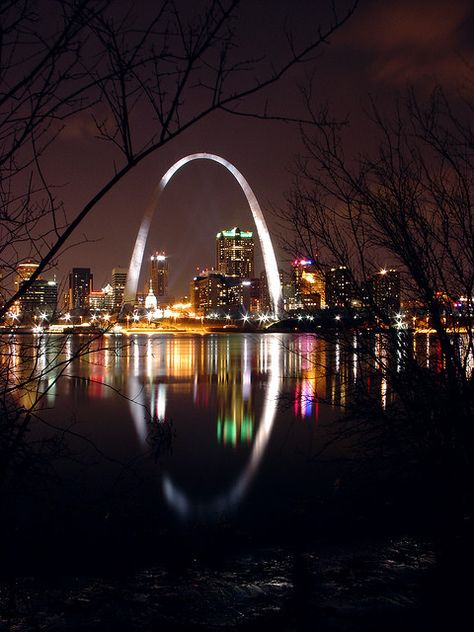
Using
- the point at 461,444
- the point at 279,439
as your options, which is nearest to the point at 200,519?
the point at 461,444

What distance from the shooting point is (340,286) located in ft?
17.5

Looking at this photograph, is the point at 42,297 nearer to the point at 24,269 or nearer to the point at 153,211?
the point at 24,269

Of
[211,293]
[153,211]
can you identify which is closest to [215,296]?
[211,293]

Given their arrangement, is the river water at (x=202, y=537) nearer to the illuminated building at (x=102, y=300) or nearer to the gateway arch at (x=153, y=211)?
the illuminated building at (x=102, y=300)

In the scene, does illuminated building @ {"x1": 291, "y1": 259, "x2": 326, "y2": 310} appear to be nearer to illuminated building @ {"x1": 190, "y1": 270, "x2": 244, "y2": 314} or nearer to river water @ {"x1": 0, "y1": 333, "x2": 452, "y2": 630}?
river water @ {"x1": 0, "y1": 333, "x2": 452, "y2": 630}

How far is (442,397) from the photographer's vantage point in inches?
199

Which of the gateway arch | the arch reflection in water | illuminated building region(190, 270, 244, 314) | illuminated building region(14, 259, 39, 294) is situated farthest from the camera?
illuminated building region(190, 270, 244, 314)

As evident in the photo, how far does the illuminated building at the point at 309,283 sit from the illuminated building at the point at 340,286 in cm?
8

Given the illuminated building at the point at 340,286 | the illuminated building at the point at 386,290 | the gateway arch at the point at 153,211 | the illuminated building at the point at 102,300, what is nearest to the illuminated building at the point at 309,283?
the illuminated building at the point at 340,286

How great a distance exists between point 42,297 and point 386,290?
3015 mm

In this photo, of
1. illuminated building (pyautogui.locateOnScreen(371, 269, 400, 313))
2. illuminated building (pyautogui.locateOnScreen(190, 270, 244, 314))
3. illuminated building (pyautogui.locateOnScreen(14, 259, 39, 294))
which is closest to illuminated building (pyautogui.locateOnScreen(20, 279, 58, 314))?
illuminated building (pyautogui.locateOnScreen(14, 259, 39, 294))

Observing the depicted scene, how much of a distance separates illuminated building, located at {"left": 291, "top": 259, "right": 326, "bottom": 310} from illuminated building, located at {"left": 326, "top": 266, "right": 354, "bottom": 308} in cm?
8

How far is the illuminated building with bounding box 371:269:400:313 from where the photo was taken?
5.17 meters

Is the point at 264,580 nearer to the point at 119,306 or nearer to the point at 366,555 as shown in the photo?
the point at 366,555
